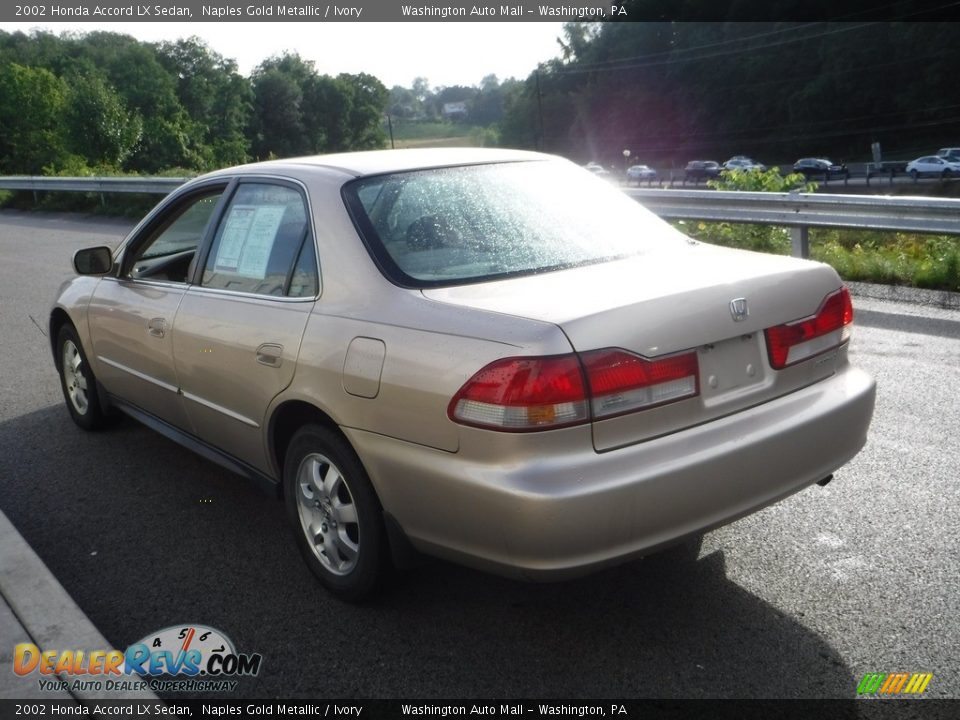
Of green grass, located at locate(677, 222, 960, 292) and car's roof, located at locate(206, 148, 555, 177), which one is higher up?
car's roof, located at locate(206, 148, 555, 177)

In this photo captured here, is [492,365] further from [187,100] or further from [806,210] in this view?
[187,100]

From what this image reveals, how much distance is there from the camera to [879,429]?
16.8 ft

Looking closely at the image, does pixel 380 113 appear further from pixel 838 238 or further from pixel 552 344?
pixel 552 344

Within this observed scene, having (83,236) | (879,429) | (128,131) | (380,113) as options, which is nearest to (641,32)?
(380,113)

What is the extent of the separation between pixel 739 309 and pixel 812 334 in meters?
0.43

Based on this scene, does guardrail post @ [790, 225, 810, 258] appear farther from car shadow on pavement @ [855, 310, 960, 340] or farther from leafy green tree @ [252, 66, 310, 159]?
leafy green tree @ [252, 66, 310, 159]

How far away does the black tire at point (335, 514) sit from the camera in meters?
3.41

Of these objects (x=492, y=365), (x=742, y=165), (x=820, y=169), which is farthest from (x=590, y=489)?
(x=820, y=169)

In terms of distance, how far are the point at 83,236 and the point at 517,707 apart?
1666 cm

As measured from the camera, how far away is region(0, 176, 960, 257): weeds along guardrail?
27.0 feet

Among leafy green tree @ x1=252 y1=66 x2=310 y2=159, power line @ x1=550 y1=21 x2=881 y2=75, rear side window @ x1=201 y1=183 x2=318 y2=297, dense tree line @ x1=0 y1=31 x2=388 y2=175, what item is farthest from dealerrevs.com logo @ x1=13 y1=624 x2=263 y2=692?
leafy green tree @ x1=252 y1=66 x2=310 y2=159

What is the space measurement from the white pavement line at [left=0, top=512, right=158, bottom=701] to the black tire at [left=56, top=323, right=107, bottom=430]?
176 centimetres

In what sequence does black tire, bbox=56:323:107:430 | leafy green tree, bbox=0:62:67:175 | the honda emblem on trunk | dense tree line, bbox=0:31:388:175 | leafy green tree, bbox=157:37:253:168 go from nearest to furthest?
1. the honda emblem on trunk
2. black tire, bbox=56:323:107:430
3. leafy green tree, bbox=0:62:67:175
4. dense tree line, bbox=0:31:388:175
5. leafy green tree, bbox=157:37:253:168

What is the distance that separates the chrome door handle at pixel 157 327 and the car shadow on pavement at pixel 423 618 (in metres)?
0.83
